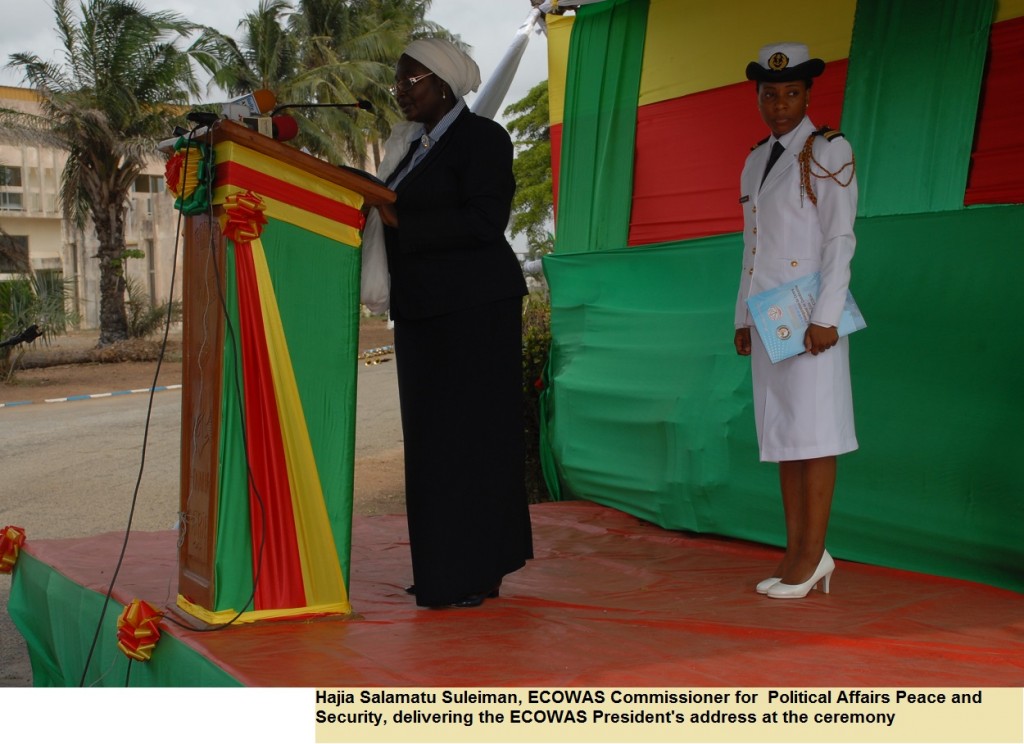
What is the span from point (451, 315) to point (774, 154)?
111cm

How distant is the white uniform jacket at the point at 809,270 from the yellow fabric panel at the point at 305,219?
4.03 feet

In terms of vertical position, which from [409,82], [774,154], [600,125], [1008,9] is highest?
[1008,9]

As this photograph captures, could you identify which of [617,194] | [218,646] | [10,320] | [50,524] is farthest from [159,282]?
[218,646]

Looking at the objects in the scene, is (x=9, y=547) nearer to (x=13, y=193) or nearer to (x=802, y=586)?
(x=802, y=586)

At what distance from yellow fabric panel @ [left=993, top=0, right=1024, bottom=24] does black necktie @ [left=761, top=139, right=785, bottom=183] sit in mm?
976

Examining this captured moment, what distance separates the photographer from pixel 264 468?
112 inches

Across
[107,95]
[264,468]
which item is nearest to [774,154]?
[264,468]

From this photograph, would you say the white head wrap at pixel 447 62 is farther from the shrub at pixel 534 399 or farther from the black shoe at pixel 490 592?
the shrub at pixel 534 399

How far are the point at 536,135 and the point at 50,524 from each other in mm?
20741

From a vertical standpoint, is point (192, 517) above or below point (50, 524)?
above

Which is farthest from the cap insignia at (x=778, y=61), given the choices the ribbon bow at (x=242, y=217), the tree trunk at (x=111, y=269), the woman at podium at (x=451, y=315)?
the tree trunk at (x=111, y=269)

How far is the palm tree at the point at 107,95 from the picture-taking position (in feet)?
65.1

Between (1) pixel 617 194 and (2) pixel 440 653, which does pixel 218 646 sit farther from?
(1) pixel 617 194

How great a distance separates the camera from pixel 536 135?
26094mm
